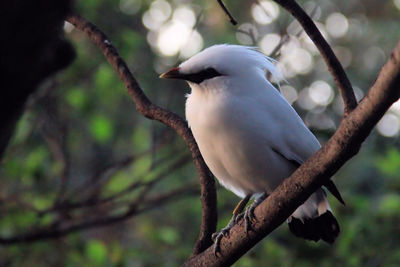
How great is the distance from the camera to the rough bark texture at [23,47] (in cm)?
91

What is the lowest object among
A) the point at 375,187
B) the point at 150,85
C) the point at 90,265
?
the point at 375,187

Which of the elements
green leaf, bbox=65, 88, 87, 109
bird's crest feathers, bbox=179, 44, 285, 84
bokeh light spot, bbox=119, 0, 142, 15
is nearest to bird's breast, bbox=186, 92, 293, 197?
bird's crest feathers, bbox=179, 44, 285, 84

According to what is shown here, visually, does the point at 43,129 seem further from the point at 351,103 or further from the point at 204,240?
the point at 351,103

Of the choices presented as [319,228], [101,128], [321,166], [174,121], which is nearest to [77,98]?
[101,128]

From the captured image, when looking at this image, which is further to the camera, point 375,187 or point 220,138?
point 375,187

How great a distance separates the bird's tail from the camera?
2871 millimetres

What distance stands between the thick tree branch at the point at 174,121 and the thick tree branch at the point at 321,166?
18cm

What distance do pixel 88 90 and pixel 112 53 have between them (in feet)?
8.70

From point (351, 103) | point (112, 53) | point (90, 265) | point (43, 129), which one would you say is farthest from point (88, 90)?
point (351, 103)

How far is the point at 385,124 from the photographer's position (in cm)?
781

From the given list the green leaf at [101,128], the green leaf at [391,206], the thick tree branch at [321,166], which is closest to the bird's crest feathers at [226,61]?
the thick tree branch at [321,166]

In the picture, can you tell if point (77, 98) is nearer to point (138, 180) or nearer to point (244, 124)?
point (138, 180)

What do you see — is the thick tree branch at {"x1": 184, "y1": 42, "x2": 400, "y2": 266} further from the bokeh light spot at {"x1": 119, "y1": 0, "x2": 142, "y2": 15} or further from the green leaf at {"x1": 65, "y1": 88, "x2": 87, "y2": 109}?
the bokeh light spot at {"x1": 119, "y1": 0, "x2": 142, "y2": 15}

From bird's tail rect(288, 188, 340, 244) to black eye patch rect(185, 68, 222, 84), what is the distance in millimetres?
722
